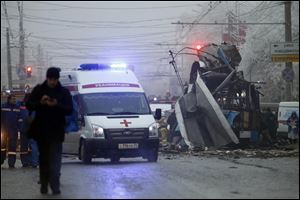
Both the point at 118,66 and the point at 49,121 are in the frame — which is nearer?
the point at 49,121

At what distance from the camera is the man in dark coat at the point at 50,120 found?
845 centimetres

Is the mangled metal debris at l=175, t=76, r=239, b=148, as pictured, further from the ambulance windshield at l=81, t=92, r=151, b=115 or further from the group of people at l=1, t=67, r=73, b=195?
the group of people at l=1, t=67, r=73, b=195

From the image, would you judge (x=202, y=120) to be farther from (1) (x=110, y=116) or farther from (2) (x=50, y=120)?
(2) (x=50, y=120)

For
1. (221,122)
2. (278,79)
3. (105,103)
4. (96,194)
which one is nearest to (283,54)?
(221,122)

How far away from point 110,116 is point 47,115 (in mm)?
7218

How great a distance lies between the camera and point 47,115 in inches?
333

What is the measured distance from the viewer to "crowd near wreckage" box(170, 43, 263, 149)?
21.0 m

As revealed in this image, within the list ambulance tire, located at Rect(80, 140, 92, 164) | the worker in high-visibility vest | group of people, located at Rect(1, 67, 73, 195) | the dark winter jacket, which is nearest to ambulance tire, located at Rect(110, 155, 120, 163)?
ambulance tire, located at Rect(80, 140, 92, 164)

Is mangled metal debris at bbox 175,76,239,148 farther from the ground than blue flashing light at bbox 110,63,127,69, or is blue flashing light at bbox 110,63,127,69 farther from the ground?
blue flashing light at bbox 110,63,127,69

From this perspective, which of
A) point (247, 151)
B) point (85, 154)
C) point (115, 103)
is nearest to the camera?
point (85, 154)

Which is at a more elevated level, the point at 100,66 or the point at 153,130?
the point at 100,66

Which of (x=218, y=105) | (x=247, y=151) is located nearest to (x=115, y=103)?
(x=247, y=151)

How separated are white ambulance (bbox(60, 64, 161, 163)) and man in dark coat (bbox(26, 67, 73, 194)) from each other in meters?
6.28

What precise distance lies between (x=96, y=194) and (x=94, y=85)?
7.77 metres
